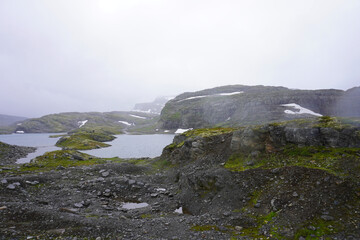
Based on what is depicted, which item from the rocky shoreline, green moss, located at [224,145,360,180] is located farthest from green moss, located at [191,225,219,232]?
green moss, located at [224,145,360,180]

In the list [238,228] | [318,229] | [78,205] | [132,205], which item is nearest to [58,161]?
[78,205]

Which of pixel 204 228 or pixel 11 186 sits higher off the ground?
pixel 11 186

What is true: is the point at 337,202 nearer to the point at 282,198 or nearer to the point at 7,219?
the point at 282,198

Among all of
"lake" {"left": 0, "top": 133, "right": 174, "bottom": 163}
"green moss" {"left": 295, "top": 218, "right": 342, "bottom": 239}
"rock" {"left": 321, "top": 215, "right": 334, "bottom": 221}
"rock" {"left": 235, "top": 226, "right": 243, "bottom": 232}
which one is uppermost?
"rock" {"left": 321, "top": 215, "right": 334, "bottom": 221}

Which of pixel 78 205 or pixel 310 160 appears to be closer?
pixel 310 160

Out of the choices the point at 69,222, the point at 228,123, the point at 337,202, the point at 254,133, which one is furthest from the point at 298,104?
the point at 69,222

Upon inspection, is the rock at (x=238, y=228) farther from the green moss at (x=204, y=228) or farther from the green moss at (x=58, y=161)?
the green moss at (x=58, y=161)

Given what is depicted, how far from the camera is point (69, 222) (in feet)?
56.1

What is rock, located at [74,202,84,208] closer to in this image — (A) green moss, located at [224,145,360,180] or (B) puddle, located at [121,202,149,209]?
(B) puddle, located at [121,202,149,209]

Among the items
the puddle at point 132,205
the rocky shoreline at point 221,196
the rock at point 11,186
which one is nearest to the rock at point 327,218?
the rocky shoreline at point 221,196

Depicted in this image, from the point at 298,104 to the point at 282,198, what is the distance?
18311 cm

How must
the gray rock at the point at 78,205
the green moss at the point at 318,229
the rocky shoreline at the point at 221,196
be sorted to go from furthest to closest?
1. the gray rock at the point at 78,205
2. the rocky shoreline at the point at 221,196
3. the green moss at the point at 318,229

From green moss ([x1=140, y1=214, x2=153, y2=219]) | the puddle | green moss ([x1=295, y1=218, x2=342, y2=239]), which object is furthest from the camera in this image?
the puddle

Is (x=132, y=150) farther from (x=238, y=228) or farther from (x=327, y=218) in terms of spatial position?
(x=327, y=218)
